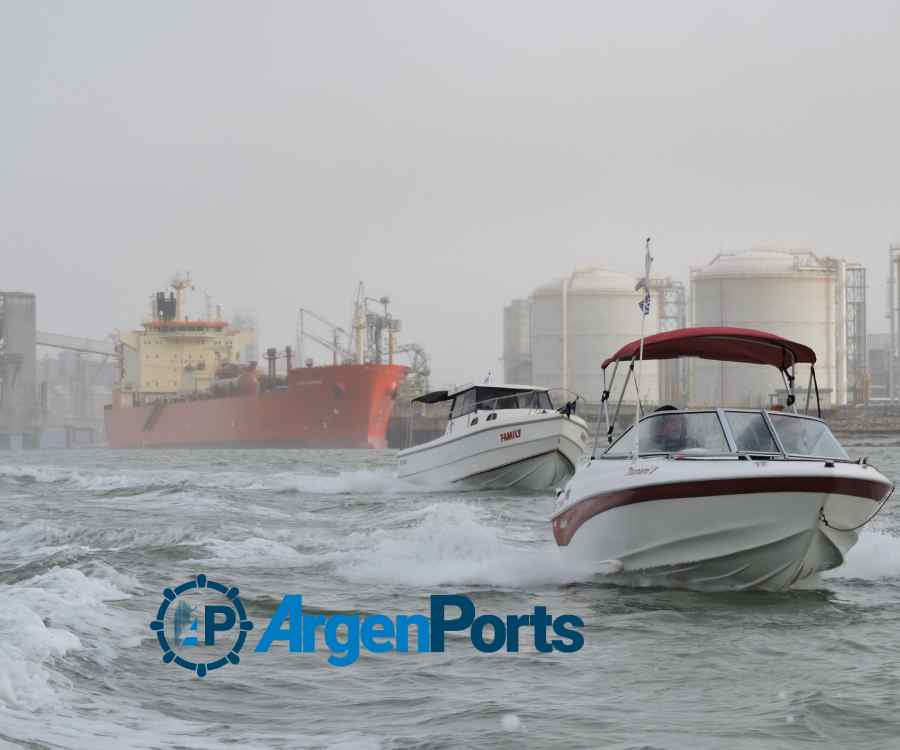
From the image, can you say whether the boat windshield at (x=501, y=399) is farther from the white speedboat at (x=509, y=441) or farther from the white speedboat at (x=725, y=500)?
the white speedboat at (x=725, y=500)

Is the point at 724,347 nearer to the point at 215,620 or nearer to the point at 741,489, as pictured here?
the point at 741,489

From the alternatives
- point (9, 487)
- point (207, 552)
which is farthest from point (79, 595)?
point (9, 487)

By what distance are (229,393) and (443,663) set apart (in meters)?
73.4

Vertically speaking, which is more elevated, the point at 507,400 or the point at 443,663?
the point at 507,400

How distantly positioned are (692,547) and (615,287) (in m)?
77.9

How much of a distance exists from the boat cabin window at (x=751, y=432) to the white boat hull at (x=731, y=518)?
1.46 feet

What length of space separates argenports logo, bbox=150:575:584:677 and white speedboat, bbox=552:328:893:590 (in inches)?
57.5

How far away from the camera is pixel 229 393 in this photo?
81.2 m

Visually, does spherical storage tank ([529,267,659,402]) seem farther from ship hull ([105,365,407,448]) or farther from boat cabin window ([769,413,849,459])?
boat cabin window ([769,413,849,459])

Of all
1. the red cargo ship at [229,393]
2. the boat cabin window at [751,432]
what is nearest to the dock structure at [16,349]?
the red cargo ship at [229,393]

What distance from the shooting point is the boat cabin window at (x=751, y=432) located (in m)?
12.3

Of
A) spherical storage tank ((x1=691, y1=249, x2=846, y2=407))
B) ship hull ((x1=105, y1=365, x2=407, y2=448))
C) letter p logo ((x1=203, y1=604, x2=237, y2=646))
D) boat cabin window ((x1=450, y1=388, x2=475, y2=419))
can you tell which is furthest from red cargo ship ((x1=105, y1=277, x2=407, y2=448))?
letter p logo ((x1=203, y1=604, x2=237, y2=646))

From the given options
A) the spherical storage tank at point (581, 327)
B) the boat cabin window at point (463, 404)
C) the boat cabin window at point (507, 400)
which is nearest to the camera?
the boat cabin window at point (507, 400)

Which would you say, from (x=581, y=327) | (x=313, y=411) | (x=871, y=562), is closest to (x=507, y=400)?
(x=871, y=562)
